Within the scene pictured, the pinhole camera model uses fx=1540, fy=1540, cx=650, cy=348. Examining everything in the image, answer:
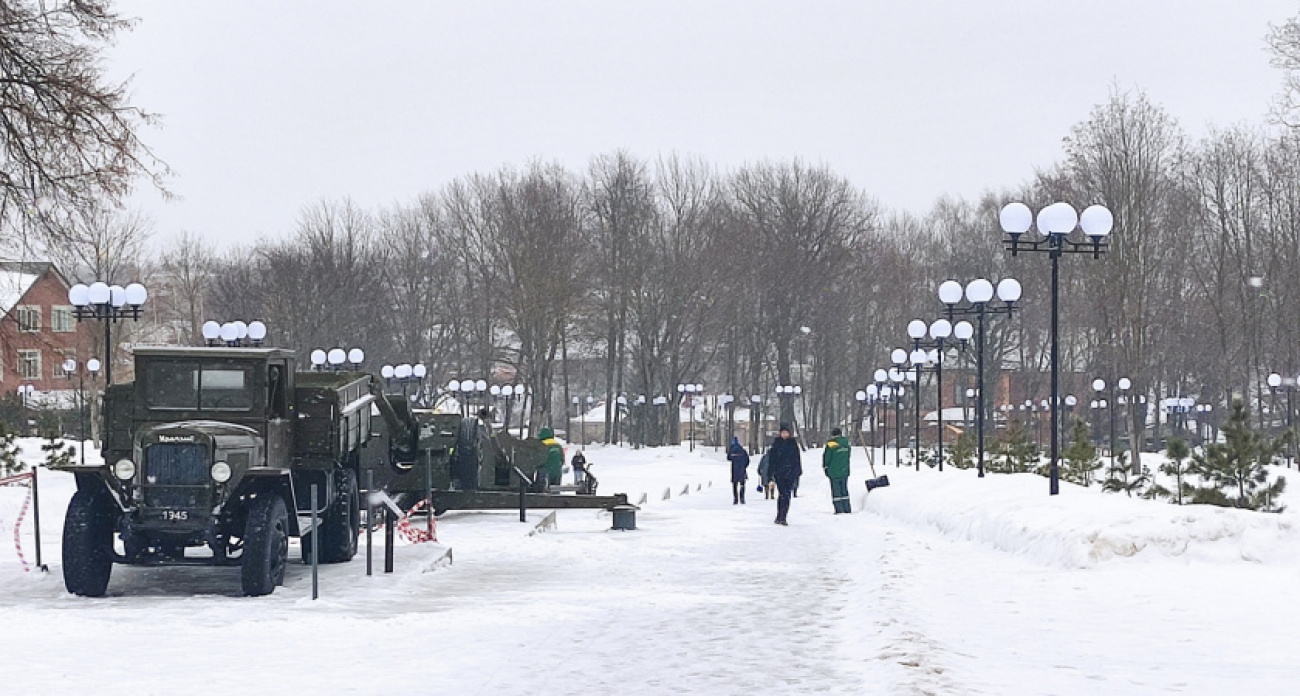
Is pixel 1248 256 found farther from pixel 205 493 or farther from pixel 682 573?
pixel 205 493

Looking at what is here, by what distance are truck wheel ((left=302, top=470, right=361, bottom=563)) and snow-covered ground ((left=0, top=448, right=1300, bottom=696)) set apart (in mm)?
616

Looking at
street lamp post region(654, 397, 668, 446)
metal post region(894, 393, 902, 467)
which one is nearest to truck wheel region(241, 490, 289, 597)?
metal post region(894, 393, 902, 467)

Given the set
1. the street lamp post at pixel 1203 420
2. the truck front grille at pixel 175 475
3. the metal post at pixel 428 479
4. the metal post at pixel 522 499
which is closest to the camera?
the truck front grille at pixel 175 475

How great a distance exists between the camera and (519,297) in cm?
7144

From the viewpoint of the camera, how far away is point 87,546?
14.6 m

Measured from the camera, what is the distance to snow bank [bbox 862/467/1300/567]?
15375 mm

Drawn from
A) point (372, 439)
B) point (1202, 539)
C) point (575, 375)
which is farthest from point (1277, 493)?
point (575, 375)

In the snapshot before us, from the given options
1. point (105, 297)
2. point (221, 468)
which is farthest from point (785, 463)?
point (221, 468)

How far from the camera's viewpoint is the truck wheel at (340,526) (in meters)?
17.8

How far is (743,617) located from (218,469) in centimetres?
517

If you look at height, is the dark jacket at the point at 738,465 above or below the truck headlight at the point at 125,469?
below

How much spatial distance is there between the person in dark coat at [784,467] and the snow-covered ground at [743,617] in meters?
4.81

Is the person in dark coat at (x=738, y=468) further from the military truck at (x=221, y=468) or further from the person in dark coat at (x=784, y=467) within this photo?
the military truck at (x=221, y=468)

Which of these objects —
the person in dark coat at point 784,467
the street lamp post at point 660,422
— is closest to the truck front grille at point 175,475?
the person in dark coat at point 784,467
